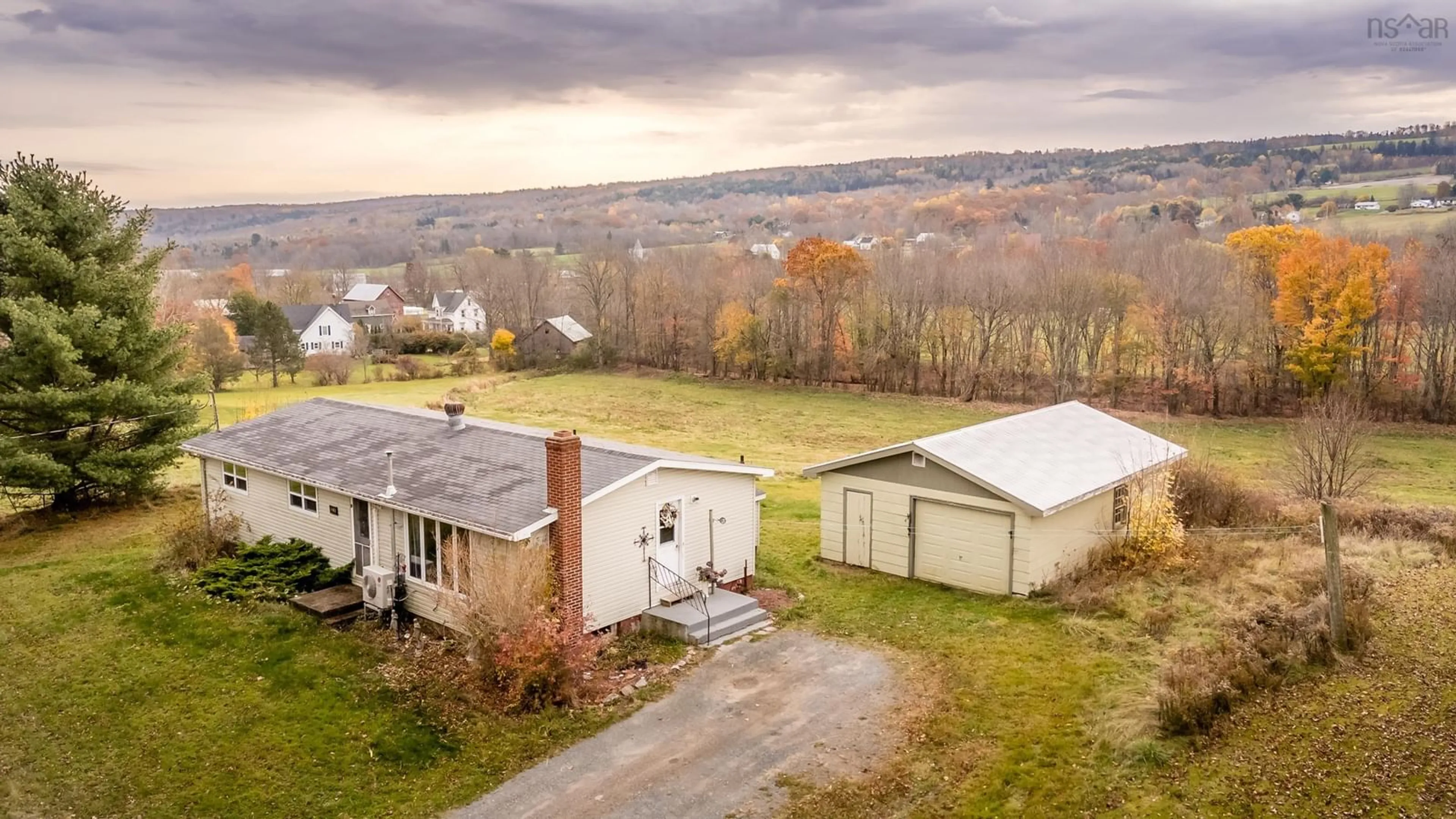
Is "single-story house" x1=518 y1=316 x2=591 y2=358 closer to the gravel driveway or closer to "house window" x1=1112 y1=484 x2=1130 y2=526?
"house window" x1=1112 y1=484 x2=1130 y2=526

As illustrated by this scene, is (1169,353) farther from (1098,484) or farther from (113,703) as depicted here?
(113,703)

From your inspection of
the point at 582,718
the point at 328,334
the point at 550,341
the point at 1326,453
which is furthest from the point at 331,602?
the point at 328,334

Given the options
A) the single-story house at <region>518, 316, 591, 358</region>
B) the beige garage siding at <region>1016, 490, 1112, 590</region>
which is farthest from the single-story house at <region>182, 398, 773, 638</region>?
the single-story house at <region>518, 316, 591, 358</region>

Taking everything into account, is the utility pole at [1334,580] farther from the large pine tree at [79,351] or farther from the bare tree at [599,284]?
the bare tree at [599,284]

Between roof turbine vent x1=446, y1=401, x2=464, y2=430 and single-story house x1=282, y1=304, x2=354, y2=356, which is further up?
roof turbine vent x1=446, y1=401, x2=464, y2=430

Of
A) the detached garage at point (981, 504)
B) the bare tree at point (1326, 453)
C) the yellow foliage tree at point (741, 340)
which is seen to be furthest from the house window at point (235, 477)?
the yellow foliage tree at point (741, 340)

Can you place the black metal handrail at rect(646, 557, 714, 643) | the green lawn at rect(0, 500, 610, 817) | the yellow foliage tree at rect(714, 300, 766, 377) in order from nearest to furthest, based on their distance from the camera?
the green lawn at rect(0, 500, 610, 817), the black metal handrail at rect(646, 557, 714, 643), the yellow foliage tree at rect(714, 300, 766, 377)
